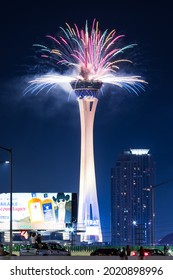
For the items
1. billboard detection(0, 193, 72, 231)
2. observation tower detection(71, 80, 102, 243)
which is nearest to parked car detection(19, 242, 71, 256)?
billboard detection(0, 193, 72, 231)

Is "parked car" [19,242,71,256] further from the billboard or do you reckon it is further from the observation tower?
the observation tower

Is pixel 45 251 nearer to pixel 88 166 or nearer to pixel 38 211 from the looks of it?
pixel 38 211

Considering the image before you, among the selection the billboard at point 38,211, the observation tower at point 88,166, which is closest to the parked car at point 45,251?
the billboard at point 38,211

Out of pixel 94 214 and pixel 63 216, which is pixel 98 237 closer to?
pixel 94 214

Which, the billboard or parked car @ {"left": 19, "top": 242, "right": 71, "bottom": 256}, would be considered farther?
the billboard

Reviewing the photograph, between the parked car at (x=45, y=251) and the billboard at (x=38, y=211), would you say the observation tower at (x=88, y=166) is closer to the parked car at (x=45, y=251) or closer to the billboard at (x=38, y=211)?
the billboard at (x=38, y=211)

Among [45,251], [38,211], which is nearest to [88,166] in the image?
[38,211]
